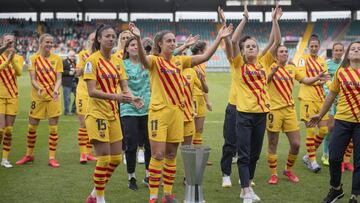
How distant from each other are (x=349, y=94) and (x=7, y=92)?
5.85 meters

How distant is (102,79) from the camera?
6.11 meters

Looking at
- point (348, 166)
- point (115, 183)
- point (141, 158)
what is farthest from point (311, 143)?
point (115, 183)

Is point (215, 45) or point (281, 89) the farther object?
point (281, 89)

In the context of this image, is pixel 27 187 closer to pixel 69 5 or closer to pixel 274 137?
pixel 274 137

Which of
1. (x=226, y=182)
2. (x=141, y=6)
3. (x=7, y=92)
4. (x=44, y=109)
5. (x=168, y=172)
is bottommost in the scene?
(x=226, y=182)

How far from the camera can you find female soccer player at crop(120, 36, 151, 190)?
738 centimetres

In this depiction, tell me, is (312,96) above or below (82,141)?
above

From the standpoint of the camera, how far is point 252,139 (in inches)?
267

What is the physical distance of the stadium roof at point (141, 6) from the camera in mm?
52500

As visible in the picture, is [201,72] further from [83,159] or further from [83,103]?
[83,159]

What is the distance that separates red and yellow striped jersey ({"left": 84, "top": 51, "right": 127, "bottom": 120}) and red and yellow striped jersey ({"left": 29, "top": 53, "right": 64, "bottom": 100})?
2.87 metres

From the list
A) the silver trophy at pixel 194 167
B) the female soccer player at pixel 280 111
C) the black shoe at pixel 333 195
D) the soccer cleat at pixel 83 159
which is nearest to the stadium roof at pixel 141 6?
the soccer cleat at pixel 83 159

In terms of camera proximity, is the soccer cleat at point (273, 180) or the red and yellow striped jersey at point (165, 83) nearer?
the red and yellow striped jersey at point (165, 83)

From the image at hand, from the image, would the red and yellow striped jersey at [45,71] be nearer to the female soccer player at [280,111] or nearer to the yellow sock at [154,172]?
the yellow sock at [154,172]
